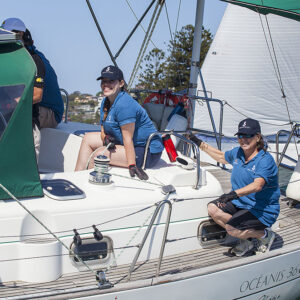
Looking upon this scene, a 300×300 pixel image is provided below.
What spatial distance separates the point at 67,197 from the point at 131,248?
0.68 meters

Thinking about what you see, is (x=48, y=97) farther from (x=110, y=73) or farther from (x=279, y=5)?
(x=279, y=5)

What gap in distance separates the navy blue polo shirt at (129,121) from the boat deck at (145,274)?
1.07m

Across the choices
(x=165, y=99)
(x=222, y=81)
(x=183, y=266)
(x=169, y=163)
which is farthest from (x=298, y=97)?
(x=183, y=266)

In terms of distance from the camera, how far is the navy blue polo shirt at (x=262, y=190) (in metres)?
3.97

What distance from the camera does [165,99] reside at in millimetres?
8406

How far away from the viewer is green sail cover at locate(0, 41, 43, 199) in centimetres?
334

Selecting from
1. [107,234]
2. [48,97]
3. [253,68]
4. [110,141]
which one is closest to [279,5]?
[48,97]

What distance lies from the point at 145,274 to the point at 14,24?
8.31 feet

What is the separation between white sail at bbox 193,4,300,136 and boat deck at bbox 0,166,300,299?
945cm

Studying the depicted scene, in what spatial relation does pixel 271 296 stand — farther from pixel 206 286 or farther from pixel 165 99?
pixel 165 99

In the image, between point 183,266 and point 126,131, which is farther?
point 126,131

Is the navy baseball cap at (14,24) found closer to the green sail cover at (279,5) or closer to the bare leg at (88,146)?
the bare leg at (88,146)

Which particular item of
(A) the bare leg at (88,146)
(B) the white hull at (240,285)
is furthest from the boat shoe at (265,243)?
(A) the bare leg at (88,146)

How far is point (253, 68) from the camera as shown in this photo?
46.5ft
